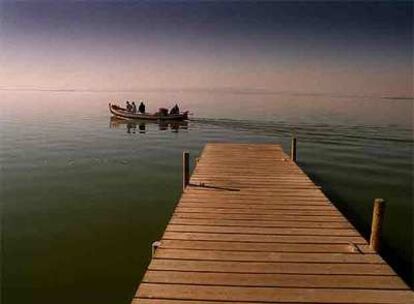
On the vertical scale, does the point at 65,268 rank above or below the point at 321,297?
below

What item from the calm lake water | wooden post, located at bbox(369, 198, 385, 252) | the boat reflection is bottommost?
the calm lake water

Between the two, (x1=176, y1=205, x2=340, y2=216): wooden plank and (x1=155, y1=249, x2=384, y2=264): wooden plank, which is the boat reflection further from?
(x1=155, y1=249, x2=384, y2=264): wooden plank

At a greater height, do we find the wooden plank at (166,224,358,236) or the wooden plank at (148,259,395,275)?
the wooden plank at (166,224,358,236)

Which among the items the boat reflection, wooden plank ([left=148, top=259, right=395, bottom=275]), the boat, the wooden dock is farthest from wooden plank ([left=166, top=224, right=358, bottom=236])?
the boat

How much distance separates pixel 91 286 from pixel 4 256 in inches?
112

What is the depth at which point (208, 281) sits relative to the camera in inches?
239

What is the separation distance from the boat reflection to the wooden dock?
24682 mm

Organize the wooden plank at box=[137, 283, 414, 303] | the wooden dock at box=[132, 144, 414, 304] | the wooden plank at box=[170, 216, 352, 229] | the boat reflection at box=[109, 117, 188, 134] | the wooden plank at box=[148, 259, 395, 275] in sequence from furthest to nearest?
the boat reflection at box=[109, 117, 188, 134] → the wooden plank at box=[170, 216, 352, 229] → the wooden plank at box=[148, 259, 395, 275] → the wooden dock at box=[132, 144, 414, 304] → the wooden plank at box=[137, 283, 414, 303]

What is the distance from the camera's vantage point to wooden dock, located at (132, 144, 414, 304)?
227 inches

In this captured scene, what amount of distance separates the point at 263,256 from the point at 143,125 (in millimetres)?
33435

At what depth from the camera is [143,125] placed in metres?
39.4

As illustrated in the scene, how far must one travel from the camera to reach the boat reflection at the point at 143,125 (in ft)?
116

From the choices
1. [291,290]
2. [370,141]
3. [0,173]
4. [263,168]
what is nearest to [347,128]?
[370,141]

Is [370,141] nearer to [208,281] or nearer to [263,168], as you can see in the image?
[263,168]
